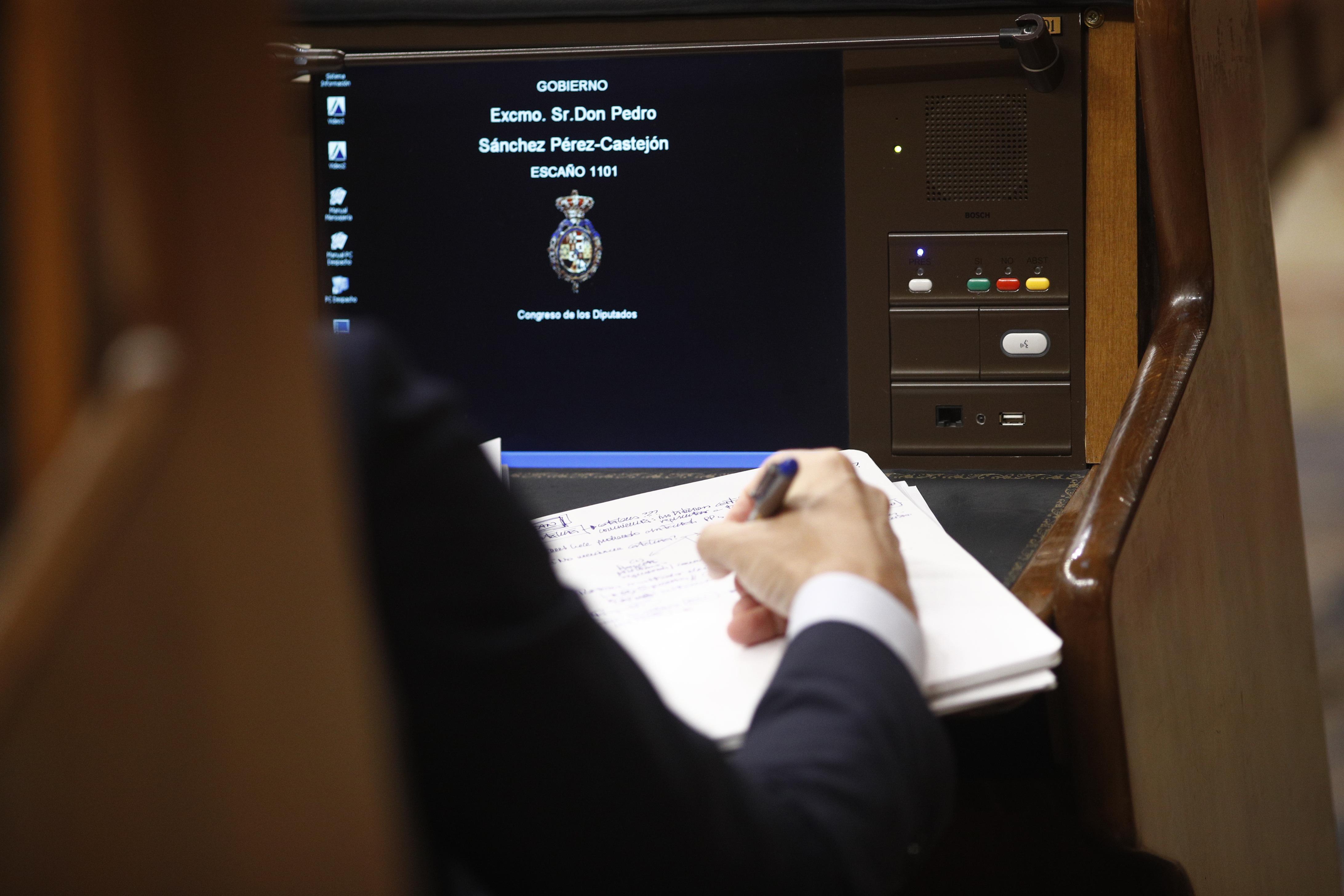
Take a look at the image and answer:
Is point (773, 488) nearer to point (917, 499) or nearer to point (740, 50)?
point (917, 499)

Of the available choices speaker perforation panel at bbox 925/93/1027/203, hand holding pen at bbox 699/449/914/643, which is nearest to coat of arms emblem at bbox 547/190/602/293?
speaker perforation panel at bbox 925/93/1027/203

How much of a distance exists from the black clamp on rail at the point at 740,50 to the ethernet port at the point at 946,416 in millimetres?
310

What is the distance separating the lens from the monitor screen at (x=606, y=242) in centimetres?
107

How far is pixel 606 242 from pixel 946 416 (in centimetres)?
38

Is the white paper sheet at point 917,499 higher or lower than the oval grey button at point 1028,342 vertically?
lower

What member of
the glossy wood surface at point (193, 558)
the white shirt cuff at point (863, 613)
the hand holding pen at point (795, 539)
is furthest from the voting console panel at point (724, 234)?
the glossy wood surface at point (193, 558)

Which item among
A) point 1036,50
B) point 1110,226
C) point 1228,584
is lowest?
point 1228,584

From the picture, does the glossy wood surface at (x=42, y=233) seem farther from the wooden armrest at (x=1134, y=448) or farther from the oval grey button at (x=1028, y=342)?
the oval grey button at (x=1028, y=342)

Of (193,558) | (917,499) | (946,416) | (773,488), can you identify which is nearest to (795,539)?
(773,488)

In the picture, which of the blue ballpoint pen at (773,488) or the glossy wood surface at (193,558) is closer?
the glossy wood surface at (193,558)

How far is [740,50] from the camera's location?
1.02 metres

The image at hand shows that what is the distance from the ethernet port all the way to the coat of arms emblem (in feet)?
1.22

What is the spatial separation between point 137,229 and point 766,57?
947 mm

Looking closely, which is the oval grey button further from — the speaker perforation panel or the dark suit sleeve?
the dark suit sleeve
